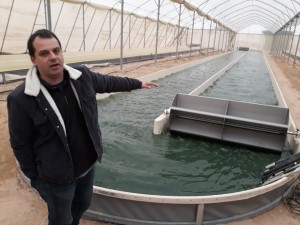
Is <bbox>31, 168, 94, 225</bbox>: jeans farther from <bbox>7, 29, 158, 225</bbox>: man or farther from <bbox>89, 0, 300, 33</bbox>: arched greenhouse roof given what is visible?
<bbox>89, 0, 300, 33</bbox>: arched greenhouse roof

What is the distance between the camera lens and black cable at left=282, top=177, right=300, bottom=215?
345 cm

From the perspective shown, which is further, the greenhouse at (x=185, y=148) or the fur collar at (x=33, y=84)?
the greenhouse at (x=185, y=148)

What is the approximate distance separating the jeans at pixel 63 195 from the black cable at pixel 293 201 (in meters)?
2.72

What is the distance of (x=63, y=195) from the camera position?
194 centimetres

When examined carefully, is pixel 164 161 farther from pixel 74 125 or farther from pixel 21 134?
pixel 21 134

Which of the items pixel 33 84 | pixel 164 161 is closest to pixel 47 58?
pixel 33 84

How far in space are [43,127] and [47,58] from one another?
1.48ft

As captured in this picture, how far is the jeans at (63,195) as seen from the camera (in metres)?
1.92

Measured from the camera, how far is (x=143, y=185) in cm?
406

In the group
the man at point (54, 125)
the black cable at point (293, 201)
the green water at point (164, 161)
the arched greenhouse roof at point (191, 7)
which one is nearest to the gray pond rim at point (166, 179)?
the green water at point (164, 161)

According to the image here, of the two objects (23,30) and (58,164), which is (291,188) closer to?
(58,164)

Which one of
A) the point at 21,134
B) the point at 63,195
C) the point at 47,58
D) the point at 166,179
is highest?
the point at 47,58

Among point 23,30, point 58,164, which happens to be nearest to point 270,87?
point 23,30

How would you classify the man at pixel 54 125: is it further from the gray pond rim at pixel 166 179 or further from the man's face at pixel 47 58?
the gray pond rim at pixel 166 179
